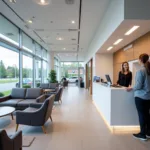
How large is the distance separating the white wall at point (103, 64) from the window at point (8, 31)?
3.96 metres

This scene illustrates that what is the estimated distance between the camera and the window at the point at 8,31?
Answer: 526cm

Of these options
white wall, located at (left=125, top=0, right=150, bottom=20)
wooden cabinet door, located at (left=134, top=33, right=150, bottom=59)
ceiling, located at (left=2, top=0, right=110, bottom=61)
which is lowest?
wooden cabinet door, located at (left=134, top=33, right=150, bottom=59)

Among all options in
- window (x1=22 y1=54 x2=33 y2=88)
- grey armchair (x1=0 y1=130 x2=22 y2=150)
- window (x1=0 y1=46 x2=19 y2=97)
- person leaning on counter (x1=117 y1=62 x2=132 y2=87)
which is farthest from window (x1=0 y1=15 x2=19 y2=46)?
person leaning on counter (x1=117 y1=62 x2=132 y2=87)

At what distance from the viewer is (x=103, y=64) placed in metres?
7.04

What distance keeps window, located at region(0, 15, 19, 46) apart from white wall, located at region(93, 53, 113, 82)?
396cm

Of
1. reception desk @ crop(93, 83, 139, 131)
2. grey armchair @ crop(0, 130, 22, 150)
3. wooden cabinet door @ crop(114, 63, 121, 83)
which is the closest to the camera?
grey armchair @ crop(0, 130, 22, 150)

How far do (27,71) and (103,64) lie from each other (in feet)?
14.0

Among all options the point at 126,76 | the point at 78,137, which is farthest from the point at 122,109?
the point at 78,137

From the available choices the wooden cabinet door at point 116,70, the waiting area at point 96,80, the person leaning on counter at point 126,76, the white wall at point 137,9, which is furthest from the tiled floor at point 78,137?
the wooden cabinet door at point 116,70

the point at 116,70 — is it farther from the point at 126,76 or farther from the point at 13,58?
the point at 13,58

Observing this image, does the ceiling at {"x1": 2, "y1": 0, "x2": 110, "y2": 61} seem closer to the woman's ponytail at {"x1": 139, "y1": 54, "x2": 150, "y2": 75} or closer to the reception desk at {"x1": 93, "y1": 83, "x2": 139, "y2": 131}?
the woman's ponytail at {"x1": 139, "y1": 54, "x2": 150, "y2": 75}

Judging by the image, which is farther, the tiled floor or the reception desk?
the reception desk

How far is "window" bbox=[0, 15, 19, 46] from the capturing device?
5.26 m

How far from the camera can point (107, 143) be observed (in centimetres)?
291
